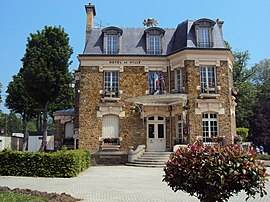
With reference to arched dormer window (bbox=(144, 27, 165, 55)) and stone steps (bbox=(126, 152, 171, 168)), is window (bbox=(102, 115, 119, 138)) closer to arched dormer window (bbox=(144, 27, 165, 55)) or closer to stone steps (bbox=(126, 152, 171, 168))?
stone steps (bbox=(126, 152, 171, 168))

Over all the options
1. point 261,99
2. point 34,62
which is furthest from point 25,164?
point 261,99

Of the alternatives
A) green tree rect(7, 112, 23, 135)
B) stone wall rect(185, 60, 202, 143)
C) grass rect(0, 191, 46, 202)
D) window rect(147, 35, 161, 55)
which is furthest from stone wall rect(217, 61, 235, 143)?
green tree rect(7, 112, 23, 135)

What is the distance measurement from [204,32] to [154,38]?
341 centimetres

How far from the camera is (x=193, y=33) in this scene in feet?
61.9

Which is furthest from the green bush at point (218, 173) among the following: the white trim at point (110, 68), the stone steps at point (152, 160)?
the white trim at point (110, 68)

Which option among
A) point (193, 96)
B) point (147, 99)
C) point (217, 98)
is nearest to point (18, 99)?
point (147, 99)

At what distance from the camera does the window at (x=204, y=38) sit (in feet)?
60.3

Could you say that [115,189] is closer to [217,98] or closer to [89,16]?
[217,98]

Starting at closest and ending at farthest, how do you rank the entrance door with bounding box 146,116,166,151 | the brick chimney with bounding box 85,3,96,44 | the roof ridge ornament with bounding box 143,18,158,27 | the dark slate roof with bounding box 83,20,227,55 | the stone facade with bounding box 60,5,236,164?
the stone facade with bounding box 60,5,236,164 → the entrance door with bounding box 146,116,166,151 → the dark slate roof with bounding box 83,20,227,55 → the brick chimney with bounding box 85,3,96,44 → the roof ridge ornament with bounding box 143,18,158,27

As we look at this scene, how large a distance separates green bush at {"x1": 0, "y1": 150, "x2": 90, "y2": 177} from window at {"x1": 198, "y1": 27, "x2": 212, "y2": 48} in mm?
11084

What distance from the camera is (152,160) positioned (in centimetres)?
1648

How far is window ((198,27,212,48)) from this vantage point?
60.3 ft

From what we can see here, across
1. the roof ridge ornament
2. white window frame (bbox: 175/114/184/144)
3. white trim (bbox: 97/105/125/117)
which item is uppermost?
the roof ridge ornament

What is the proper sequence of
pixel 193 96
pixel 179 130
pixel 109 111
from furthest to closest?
pixel 109 111 < pixel 179 130 < pixel 193 96
